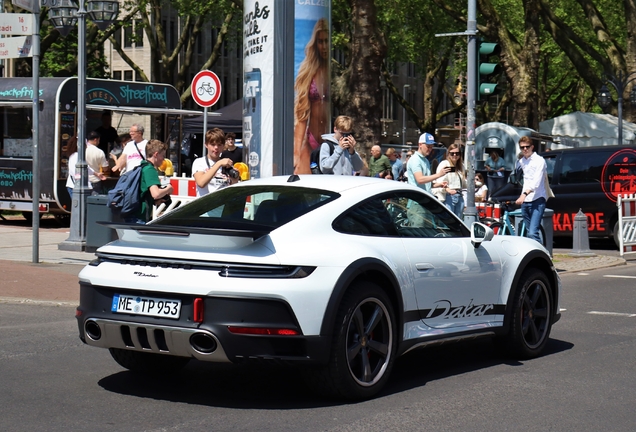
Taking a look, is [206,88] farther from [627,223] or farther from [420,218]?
[420,218]

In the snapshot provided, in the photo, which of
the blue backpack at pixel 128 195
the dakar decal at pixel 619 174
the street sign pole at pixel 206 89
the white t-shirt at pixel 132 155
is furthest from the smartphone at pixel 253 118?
the dakar decal at pixel 619 174

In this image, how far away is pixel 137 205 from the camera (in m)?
12.1

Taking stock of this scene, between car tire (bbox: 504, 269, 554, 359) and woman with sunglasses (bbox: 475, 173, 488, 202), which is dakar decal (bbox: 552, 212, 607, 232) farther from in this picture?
car tire (bbox: 504, 269, 554, 359)

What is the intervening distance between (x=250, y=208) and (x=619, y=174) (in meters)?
14.3

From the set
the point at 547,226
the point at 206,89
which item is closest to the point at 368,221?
the point at 547,226

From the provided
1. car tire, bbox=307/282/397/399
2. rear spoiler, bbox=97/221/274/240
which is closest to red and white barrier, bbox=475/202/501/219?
car tire, bbox=307/282/397/399

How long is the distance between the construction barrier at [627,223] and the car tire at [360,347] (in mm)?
12664

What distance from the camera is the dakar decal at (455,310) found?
24.1 ft

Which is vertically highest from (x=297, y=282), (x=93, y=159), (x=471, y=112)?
(x=471, y=112)

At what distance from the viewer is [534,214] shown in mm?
16344

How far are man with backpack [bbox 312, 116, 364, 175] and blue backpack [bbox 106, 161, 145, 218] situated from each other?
2057 millimetres

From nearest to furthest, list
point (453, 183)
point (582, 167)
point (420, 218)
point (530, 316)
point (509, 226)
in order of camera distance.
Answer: point (420, 218) < point (530, 316) < point (453, 183) < point (509, 226) < point (582, 167)

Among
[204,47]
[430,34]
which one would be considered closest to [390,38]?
[430,34]

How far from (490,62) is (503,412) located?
32.7 feet
